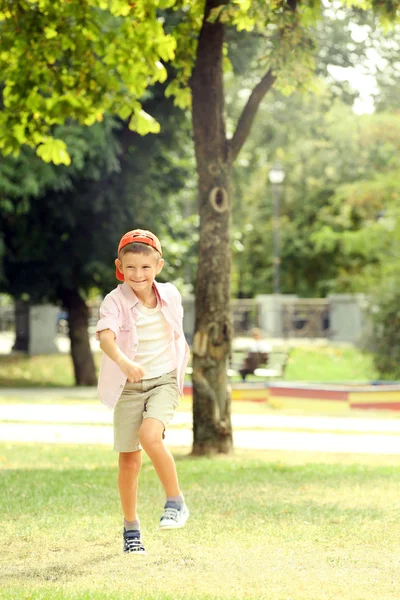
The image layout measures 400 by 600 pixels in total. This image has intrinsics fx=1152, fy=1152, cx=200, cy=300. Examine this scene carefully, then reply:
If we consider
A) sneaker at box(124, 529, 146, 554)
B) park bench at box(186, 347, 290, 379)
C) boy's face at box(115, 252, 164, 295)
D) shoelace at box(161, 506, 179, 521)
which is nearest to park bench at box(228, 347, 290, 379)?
park bench at box(186, 347, 290, 379)

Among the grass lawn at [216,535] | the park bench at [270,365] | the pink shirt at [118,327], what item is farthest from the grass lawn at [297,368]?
the pink shirt at [118,327]

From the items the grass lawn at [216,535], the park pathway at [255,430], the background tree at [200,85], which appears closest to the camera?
the grass lawn at [216,535]

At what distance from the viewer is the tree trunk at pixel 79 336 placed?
1026 inches

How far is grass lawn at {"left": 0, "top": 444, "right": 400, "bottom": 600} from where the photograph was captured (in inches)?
214

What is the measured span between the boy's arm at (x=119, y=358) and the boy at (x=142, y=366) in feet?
0.03

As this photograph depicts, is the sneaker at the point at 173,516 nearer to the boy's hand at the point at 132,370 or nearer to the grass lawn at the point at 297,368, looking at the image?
the boy's hand at the point at 132,370

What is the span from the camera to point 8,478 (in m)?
10.0

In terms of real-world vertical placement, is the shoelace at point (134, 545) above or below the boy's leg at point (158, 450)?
below

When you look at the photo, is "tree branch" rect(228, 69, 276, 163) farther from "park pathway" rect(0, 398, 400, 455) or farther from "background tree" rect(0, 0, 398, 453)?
"park pathway" rect(0, 398, 400, 455)

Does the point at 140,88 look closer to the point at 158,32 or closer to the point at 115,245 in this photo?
the point at 158,32

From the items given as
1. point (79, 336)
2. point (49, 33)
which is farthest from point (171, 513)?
point (79, 336)

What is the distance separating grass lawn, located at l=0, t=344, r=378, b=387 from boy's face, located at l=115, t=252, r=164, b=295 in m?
20.4

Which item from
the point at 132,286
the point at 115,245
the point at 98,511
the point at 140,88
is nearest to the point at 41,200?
the point at 115,245

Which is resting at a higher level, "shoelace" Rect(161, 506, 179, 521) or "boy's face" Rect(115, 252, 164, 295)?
"boy's face" Rect(115, 252, 164, 295)
